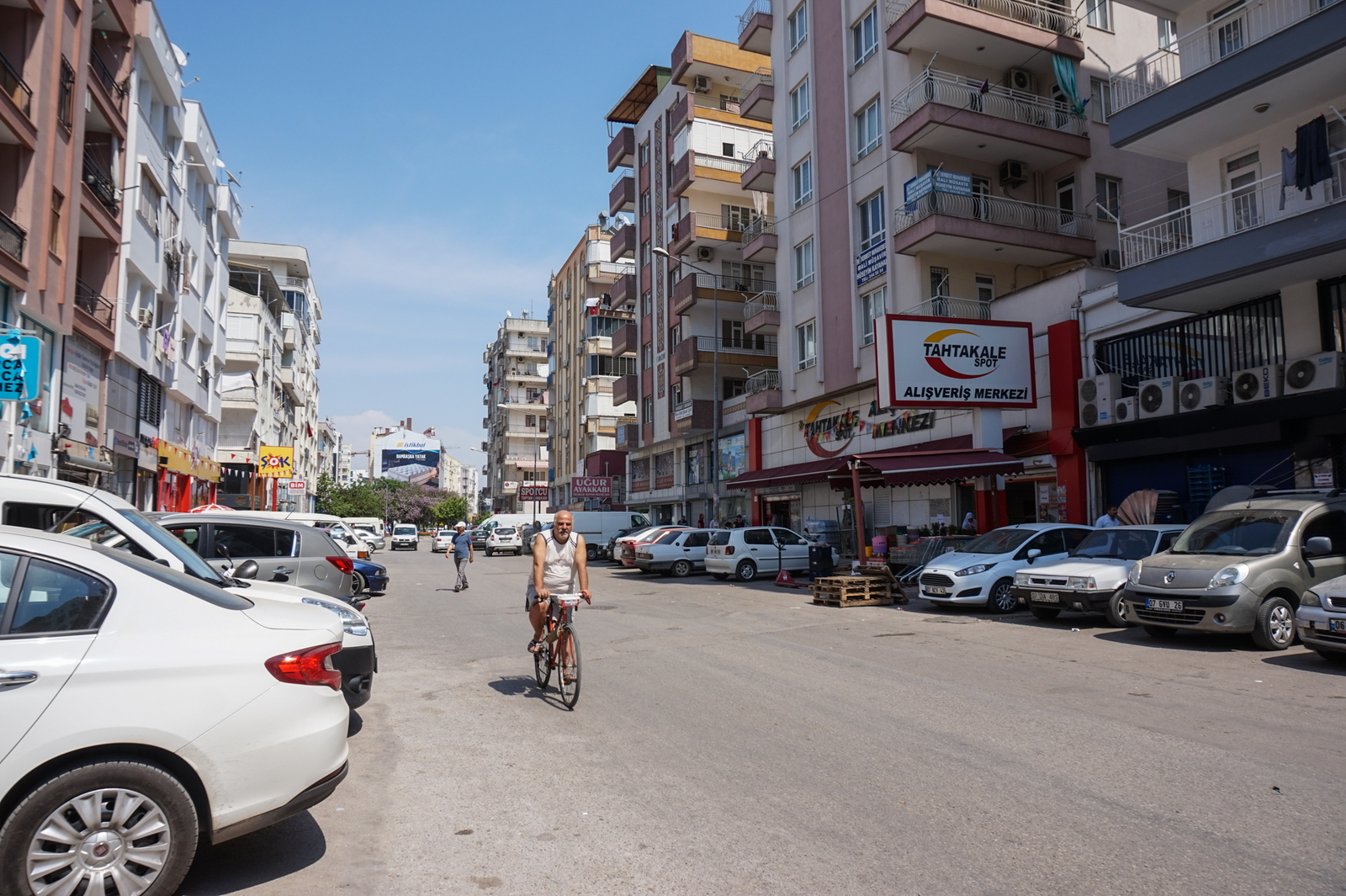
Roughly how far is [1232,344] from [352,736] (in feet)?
60.5

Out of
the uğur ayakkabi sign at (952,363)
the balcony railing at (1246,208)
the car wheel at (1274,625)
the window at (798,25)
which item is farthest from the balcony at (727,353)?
the car wheel at (1274,625)

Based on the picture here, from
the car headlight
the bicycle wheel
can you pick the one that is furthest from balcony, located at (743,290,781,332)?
the bicycle wheel

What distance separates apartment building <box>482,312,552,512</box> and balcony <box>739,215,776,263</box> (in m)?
55.8

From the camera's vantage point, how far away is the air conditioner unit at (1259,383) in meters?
16.7

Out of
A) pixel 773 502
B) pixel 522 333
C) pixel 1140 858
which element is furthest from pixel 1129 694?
pixel 522 333

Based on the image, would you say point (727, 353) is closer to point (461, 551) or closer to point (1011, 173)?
point (1011, 173)

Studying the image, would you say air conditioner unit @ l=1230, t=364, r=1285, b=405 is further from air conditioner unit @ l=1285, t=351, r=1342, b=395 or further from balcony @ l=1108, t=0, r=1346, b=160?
balcony @ l=1108, t=0, r=1346, b=160

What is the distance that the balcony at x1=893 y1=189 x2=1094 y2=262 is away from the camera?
2428cm

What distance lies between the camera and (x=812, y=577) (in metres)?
25.9

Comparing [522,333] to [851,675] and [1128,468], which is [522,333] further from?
[851,675]

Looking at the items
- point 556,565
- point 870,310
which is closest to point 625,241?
point 870,310

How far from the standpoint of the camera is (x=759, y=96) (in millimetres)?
34906

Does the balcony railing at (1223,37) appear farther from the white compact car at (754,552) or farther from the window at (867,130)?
the white compact car at (754,552)

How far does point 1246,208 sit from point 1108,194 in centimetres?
917
